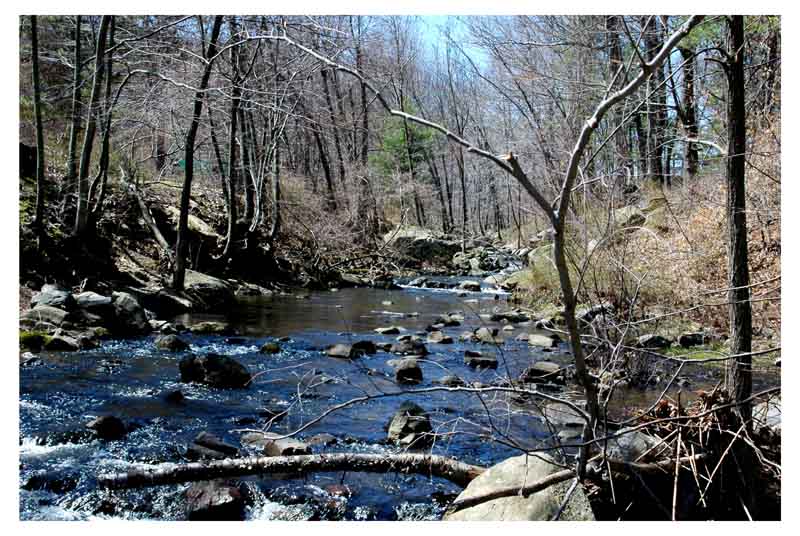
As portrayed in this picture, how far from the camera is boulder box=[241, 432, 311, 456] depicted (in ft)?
16.5

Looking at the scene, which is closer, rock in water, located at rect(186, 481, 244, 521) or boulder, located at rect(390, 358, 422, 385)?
rock in water, located at rect(186, 481, 244, 521)

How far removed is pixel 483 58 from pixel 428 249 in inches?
612

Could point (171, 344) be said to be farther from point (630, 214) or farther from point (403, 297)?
point (403, 297)

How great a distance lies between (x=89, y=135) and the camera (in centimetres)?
1164

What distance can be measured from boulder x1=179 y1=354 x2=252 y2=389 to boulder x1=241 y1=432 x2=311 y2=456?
180cm

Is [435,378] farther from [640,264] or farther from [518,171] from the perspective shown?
[518,171]

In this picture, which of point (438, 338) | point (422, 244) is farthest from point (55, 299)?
point (422, 244)

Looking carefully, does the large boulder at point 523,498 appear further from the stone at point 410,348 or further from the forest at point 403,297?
the stone at point 410,348

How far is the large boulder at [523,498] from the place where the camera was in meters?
3.47

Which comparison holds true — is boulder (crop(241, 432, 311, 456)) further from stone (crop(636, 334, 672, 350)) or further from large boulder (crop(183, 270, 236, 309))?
large boulder (crop(183, 270, 236, 309))

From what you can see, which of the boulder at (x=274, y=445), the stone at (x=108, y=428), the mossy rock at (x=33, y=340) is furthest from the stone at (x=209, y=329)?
the boulder at (x=274, y=445)

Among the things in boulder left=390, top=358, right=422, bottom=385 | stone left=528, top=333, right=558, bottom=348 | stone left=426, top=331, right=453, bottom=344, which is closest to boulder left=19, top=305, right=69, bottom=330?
boulder left=390, top=358, right=422, bottom=385

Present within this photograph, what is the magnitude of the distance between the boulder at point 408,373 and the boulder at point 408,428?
64.0 inches

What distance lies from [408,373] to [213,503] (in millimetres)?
3806
